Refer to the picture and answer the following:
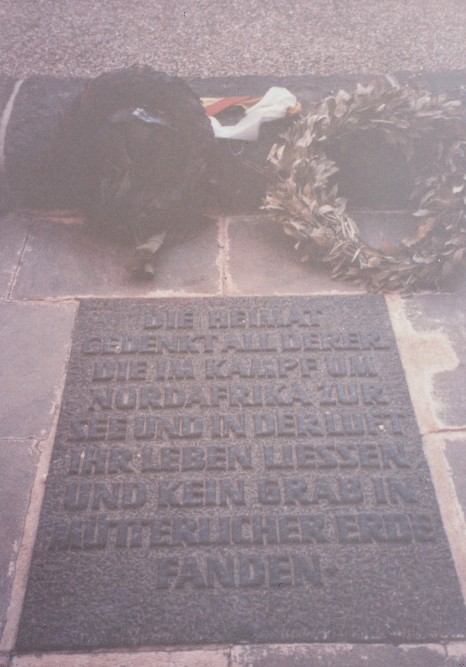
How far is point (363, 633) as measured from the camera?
6.48 ft

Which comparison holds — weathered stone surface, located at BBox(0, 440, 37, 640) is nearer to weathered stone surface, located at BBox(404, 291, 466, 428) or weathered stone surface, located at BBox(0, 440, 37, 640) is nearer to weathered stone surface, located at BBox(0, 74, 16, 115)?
weathered stone surface, located at BBox(404, 291, 466, 428)

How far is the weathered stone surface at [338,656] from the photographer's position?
6.32 ft

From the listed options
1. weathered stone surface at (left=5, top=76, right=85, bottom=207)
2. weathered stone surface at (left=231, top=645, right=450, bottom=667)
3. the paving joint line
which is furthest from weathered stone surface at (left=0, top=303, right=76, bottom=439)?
weathered stone surface at (left=231, top=645, right=450, bottom=667)

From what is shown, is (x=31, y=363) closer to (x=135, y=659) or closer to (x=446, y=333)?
(x=135, y=659)

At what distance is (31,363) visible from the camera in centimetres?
268

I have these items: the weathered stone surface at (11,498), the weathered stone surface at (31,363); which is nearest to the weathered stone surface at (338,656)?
the weathered stone surface at (11,498)

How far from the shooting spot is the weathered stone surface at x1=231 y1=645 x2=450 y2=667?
75.9 inches

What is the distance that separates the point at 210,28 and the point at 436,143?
81.8 inches

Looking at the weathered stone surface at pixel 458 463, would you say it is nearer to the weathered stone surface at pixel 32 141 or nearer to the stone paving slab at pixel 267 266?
the stone paving slab at pixel 267 266

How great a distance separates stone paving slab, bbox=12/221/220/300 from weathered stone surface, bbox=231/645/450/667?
1.60m

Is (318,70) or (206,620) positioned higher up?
(318,70)

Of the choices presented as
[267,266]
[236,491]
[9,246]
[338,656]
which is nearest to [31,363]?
[9,246]

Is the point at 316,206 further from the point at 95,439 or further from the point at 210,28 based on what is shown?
the point at 210,28

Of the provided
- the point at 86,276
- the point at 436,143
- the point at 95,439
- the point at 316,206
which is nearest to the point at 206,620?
the point at 95,439
